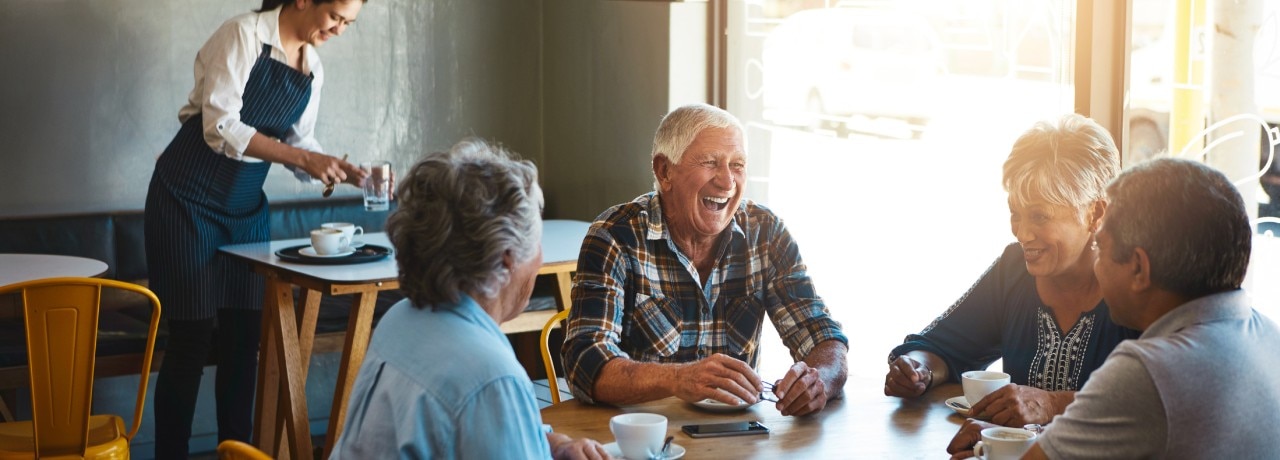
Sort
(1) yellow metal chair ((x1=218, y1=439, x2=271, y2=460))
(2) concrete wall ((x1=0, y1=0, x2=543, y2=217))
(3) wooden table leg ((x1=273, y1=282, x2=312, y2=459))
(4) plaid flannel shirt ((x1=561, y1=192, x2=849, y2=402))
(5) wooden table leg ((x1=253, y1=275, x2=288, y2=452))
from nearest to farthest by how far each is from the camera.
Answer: (1) yellow metal chair ((x1=218, y1=439, x2=271, y2=460)) < (4) plaid flannel shirt ((x1=561, y1=192, x2=849, y2=402)) < (3) wooden table leg ((x1=273, y1=282, x2=312, y2=459)) < (5) wooden table leg ((x1=253, y1=275, x2=288, y2=452)) < (2) concrete wall ((x1=0, y1=0, x2=543, y2=217))

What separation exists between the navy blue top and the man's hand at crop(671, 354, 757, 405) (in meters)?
0.39

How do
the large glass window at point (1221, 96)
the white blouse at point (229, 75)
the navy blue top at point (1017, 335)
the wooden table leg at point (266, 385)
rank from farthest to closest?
1. the wooden table leg at point (266, 385)
2. the white blouse at point (229, 75)
3. the large glass window at point (1221, 96)
4. the navy blue top at point (1017, 335)

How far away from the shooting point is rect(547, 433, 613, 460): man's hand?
1.80 metres

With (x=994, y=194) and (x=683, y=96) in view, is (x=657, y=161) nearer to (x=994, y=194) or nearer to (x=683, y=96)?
(x=994, y=194)

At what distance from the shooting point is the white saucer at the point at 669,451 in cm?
188

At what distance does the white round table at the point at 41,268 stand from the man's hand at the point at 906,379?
213 centimetres

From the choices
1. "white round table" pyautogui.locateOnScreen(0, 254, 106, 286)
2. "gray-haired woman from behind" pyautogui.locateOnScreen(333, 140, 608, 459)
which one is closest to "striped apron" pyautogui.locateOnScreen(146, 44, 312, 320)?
"white round table" pyautogui.locateOnScreen(0, 254, 106, 286)

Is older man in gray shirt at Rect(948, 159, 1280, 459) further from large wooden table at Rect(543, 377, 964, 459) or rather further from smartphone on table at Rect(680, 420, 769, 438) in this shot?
smartphone on table at Rect(680, 420, 769, 438)

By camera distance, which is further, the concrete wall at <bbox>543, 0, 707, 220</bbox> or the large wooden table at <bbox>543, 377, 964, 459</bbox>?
the concrete wall at <bbox>543, 0, 707, 220</bbox>

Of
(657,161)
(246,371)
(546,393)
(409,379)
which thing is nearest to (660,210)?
(657,161)

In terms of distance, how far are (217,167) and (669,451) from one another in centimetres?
226

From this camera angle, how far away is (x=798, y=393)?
2.15 metres

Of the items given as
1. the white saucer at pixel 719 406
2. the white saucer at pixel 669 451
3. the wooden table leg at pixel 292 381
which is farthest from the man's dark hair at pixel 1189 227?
the wooden table leg at pixel 292 381

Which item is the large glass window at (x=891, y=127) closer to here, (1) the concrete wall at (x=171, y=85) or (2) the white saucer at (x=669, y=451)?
(1) the concrete wall at (x=171, y=85)
